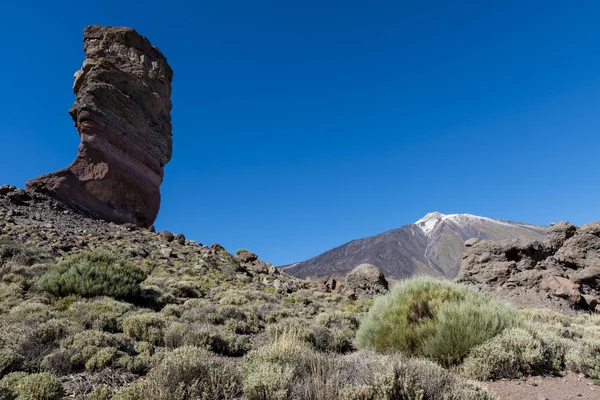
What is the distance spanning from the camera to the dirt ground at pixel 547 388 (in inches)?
168

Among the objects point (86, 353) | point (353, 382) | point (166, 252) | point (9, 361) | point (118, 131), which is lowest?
point (353, 382)

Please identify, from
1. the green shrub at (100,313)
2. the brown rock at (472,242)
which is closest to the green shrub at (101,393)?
the green shrub at (100,313)

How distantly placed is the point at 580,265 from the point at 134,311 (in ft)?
64.1

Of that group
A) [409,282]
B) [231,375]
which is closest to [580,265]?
[409,282]

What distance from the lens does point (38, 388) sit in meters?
3.90

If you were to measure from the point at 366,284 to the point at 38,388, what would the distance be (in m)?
15.5

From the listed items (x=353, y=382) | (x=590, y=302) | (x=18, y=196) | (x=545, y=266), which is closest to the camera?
(x=353, y=382)

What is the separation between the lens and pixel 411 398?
140 inches

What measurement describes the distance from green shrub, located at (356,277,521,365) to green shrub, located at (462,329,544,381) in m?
0.28

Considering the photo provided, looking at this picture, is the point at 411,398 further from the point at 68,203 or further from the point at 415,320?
the point at 68,203

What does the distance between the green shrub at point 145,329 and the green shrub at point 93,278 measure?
12.2 ft

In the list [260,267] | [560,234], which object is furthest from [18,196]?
[560,234]

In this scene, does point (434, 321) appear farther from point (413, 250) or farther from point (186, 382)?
point (413, 250)

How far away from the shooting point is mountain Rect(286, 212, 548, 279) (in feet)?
454
